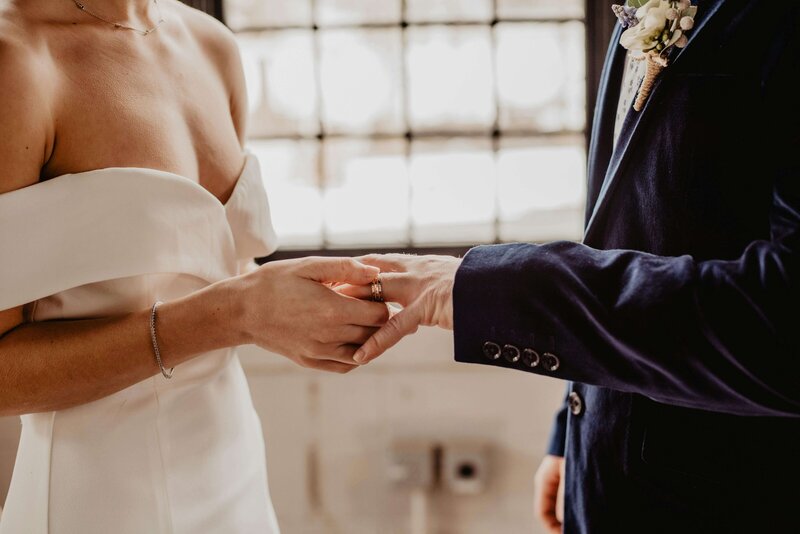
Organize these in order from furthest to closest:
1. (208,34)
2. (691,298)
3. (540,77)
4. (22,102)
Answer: (540,77) → (208,34) → (22,102) → (691,298)

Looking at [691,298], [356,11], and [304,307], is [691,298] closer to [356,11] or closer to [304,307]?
[304,307]

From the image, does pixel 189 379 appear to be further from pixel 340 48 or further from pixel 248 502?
pixel 340 48

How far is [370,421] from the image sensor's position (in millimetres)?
2197

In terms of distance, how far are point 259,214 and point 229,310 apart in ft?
1.01

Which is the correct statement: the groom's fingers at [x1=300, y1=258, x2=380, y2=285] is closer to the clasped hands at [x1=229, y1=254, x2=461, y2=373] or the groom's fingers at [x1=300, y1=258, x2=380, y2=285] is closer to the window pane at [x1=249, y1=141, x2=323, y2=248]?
the clasped hands at [x1=229, y1=254, x2=461, y2=373]

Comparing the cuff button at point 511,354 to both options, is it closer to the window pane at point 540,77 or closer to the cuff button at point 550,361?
the cuff button at point 550,361

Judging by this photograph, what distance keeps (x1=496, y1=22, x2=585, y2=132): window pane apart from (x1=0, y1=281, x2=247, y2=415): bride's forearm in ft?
5.13

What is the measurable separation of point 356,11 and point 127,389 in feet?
5.38

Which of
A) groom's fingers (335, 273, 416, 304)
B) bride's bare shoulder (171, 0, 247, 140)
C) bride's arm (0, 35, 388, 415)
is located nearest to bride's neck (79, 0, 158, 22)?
bride's bare shoulder (171, 0, 247, 140)

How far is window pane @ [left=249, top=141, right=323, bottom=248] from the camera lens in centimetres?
236

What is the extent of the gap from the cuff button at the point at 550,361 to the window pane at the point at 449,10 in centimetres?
169

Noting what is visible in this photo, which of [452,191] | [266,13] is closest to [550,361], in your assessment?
[452,191]

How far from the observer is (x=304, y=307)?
0.98 meters

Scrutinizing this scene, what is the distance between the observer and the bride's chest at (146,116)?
3.21 feet
